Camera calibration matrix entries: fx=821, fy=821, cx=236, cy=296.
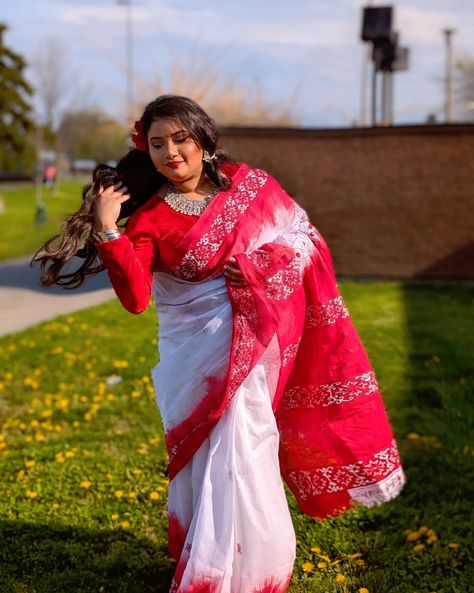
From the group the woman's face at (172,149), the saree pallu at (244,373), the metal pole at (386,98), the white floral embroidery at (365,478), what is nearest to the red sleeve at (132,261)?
the saree pallu at (244,373)

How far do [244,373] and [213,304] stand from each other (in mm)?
261

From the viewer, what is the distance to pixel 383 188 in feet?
40.4

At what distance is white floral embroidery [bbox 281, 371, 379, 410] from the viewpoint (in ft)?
10.1

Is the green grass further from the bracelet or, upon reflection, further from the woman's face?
the bracelet

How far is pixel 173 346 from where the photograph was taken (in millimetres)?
2906

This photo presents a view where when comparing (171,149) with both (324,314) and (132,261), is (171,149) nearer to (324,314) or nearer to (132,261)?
(132,261)

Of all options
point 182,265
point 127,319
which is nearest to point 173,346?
point 182,265

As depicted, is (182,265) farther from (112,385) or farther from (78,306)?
(78,306)

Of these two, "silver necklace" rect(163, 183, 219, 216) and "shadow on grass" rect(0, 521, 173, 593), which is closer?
"silver necklace" rect(163, 183, 219, 216)

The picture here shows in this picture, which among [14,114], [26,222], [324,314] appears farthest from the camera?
[14,114]

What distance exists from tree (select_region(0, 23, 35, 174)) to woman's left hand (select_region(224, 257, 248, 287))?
4610 centimetres

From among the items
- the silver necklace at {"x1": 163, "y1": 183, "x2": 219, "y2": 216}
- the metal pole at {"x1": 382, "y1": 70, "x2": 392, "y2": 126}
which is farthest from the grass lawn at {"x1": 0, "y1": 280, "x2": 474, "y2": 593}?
the metal pole at {"x1": 382, "y1": 70, "x2": 392, "y2": 126}

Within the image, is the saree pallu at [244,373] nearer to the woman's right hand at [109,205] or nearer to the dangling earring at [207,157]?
the dangling earring at [207,157]

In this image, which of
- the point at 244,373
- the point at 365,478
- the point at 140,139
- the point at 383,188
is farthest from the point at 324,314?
the point at 383,188
